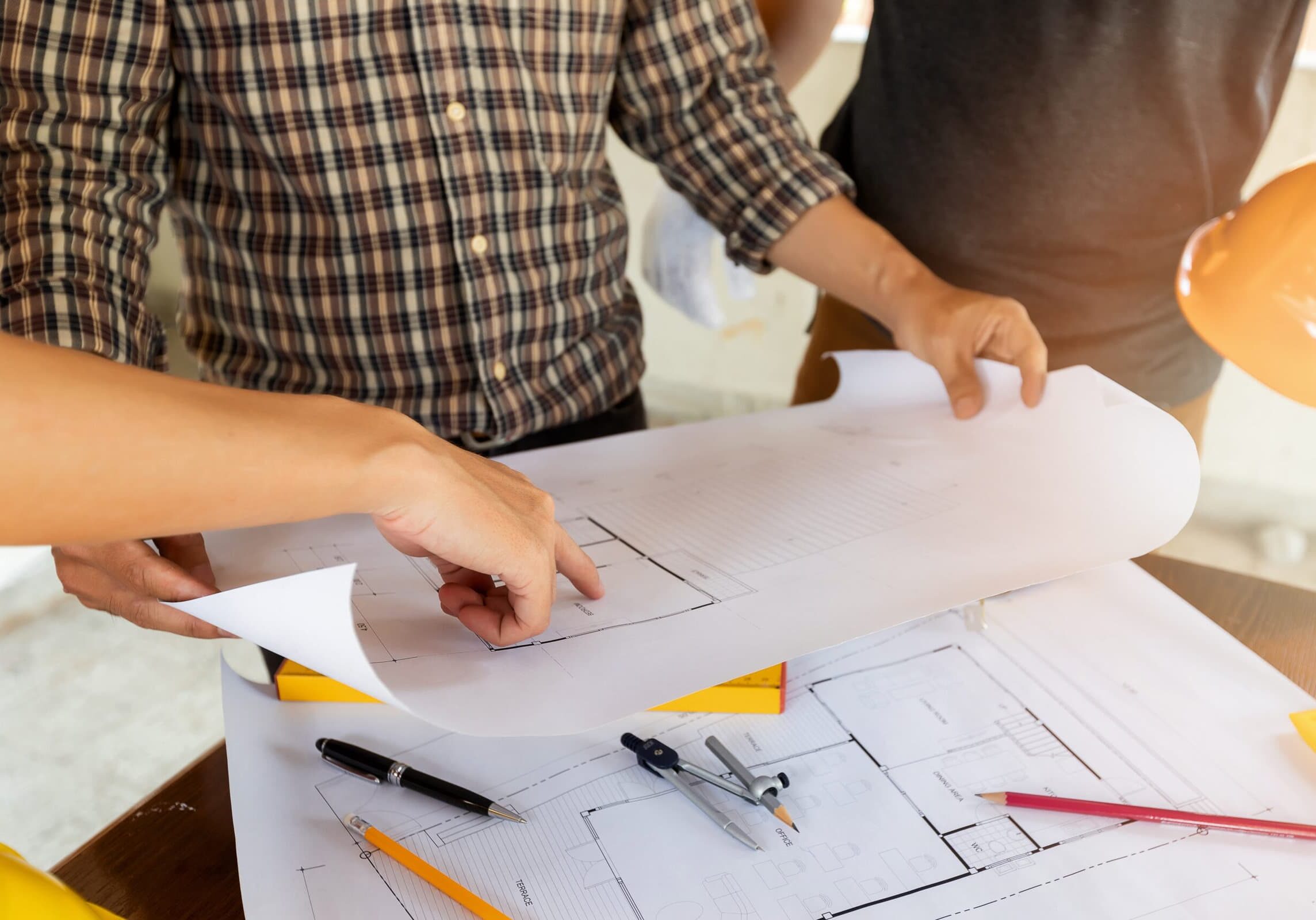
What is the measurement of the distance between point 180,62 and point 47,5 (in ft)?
0.36

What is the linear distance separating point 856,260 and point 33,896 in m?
0.86

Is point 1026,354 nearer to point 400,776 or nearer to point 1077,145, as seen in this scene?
point 1077,145

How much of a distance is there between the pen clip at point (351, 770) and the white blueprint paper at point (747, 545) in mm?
84

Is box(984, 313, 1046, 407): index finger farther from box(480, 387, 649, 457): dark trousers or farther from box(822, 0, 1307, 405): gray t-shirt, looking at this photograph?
box(480, 387, 649, 457): dark trousers

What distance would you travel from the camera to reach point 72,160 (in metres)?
0.81

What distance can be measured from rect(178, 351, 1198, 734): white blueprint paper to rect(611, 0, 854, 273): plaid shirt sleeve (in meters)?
0.21

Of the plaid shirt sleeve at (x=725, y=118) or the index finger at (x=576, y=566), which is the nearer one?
the index finger at (x=576, y=566)

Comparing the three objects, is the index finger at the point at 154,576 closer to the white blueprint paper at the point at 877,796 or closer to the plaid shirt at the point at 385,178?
the white blueprint paper at the point at 877,796

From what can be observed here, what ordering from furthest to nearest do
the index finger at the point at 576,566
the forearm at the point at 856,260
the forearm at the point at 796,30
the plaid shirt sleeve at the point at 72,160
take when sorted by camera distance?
the forearm at the point at 796,30
the forearm at the point at 856,260
the plaid shirt sleeve at the point at 72,160
the index finger at the point at 576,566

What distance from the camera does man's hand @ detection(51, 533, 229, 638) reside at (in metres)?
0.61

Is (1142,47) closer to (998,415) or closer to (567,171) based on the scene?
(998,415)

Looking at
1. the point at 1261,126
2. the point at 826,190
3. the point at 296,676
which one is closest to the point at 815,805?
the point at 296,676

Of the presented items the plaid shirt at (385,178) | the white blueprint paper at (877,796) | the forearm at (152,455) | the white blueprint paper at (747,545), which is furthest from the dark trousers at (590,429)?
the forearm at (152,455)

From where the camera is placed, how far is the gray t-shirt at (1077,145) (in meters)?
1.01
